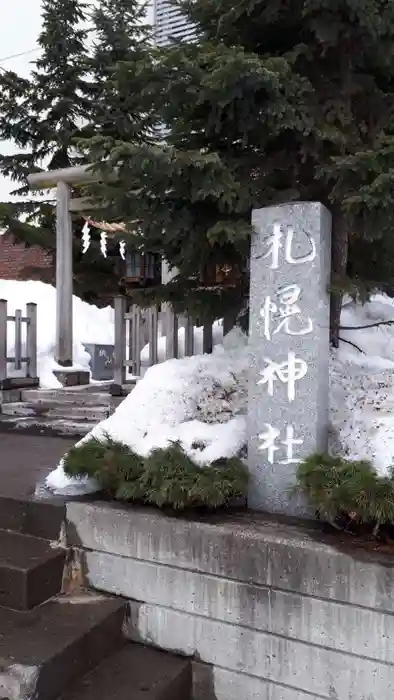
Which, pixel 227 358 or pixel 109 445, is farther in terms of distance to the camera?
pixel 227 358

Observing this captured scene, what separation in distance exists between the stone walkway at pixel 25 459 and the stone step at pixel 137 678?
1113mm

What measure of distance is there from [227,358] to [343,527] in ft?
5.86

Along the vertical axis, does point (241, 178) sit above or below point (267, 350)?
above

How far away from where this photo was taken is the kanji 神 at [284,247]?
2920mm

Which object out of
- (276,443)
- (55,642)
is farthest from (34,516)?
(276,443)

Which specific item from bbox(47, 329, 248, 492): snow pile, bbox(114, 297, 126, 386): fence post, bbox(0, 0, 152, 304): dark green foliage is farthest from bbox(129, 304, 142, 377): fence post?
bbox(0, 0, 152, 304): dark green foliage

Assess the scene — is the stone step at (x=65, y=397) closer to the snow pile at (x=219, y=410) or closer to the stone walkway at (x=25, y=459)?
the stone walkway at (x=25, y=459)

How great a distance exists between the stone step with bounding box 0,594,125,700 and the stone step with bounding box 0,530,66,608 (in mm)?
58

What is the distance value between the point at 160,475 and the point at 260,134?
7.38 feet

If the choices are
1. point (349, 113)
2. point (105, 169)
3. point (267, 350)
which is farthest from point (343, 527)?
point (349, 113)

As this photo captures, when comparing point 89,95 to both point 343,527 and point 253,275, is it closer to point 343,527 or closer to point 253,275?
point 253,275

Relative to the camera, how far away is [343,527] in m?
2.62

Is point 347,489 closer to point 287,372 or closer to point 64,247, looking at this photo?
point 287,372

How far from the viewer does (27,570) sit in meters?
2.76
